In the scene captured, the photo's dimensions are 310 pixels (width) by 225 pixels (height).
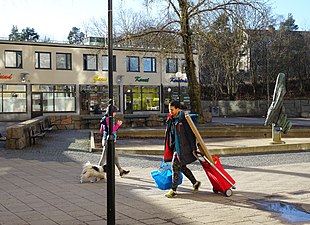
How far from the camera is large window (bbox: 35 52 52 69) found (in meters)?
41.0

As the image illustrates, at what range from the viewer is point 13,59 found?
39938mm

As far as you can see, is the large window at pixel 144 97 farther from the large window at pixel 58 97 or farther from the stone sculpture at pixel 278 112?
the stone sculpture at pixel 278 112

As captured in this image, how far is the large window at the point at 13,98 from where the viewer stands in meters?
39.5

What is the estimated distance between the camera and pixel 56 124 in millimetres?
26578

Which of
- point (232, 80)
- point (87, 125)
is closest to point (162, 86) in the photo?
point (232, 80)

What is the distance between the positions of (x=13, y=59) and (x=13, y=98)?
11.1 feet

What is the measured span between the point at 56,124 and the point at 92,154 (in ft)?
42.3

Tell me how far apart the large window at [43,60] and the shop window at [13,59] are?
1.50 metres

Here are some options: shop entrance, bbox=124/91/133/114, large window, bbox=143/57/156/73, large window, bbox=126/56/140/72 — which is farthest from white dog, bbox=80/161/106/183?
large window, bbox=143/57/156/73

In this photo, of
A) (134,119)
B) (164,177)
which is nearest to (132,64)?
(134,119)

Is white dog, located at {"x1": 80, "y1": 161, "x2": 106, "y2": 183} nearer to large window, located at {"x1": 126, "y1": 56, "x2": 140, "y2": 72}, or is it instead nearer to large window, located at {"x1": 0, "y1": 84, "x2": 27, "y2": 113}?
large window, located at {"x1": 0, "y1": 84, "x2": 27, "y2": 113}

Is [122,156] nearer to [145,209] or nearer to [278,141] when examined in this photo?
[278,141]

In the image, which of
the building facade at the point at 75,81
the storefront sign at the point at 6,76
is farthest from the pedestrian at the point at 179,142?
the storefront sign at the point at 6,76

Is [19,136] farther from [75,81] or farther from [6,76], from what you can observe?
[75,81]
